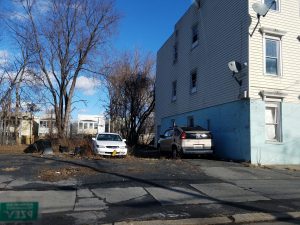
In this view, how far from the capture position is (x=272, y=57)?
19156 mm

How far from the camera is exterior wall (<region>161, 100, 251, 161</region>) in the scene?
18484 mm

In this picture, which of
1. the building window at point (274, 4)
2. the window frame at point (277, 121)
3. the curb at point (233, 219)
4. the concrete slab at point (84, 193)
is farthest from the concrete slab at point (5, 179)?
the building window at point (274, 4)

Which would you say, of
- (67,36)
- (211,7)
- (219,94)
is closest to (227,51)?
(219,94)

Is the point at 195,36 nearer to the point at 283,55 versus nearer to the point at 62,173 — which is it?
the point at 283,55

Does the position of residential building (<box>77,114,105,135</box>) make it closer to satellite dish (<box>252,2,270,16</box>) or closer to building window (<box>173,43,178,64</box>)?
building window (<box>173,43,178,64</box>)

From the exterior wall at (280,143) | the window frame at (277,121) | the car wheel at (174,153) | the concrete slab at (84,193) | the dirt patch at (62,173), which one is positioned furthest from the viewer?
the car wheel at (174,153)

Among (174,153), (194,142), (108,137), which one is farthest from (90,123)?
(194,142)

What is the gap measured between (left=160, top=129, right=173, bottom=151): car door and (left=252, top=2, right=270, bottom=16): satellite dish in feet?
23.2

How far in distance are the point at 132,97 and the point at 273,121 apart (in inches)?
878

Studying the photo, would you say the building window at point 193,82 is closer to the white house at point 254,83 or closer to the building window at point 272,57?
the white house at point 254,83

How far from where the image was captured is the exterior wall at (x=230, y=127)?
18.5 meters

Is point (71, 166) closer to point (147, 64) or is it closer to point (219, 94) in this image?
point (219, 94)

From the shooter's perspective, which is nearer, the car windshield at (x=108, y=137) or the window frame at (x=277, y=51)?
the window frame at (x=277, y=51)

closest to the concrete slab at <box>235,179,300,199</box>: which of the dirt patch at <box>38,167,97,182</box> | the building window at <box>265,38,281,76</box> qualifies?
the dirt patch at <box>38,167,97,182</box>
